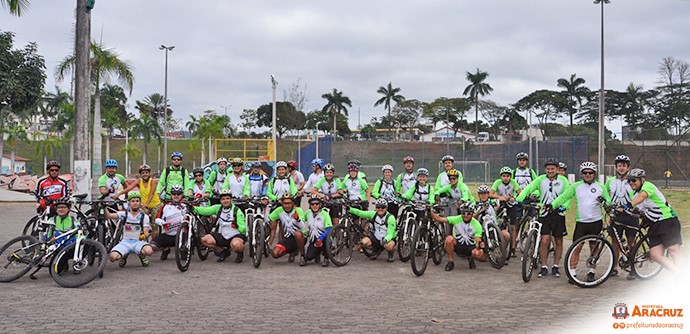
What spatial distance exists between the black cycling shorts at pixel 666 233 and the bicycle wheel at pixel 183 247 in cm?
667

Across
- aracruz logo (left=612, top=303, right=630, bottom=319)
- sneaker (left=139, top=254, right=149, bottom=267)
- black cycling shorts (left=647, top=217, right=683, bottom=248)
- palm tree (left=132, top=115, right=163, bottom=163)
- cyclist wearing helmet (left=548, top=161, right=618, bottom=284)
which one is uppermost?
palm tree (left=132, top=115, right=163, bottom=163)

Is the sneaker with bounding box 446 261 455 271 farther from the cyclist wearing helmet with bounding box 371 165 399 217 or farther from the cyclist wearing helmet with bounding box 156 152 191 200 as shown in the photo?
the cyclist wearing helmet with bounding box 156 152 191 200

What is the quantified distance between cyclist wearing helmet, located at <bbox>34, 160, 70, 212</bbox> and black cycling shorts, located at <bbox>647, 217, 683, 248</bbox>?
878 cm

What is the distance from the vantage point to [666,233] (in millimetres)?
8477

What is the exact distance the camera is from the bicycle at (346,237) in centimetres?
1052

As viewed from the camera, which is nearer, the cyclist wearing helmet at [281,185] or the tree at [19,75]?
the cyclist wearing helmet at [281,185]

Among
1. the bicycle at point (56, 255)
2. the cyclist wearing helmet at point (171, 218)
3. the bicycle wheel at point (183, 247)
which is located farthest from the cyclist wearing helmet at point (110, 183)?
the bicycle at point (56, 255)

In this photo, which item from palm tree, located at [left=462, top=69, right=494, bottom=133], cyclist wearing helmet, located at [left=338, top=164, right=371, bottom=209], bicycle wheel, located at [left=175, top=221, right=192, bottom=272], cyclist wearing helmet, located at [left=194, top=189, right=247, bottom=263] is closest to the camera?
bicycle wheel, located at [left=175, top=221, right=192, bottom=272]

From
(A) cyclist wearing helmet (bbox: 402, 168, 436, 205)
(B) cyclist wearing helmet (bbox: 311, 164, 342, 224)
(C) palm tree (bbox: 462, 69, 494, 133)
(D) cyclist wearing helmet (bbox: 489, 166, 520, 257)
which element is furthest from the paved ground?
(C) palm tree (bbox: 462, 69, 494, 133)

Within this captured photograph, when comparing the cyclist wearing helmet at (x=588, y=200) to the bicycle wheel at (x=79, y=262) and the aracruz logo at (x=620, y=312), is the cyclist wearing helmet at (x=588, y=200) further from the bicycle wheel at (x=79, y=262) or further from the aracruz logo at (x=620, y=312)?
the bicycle wheel at (x=79, y=262)

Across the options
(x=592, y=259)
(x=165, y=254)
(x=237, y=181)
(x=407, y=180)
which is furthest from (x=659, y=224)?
(x=165, y=254)

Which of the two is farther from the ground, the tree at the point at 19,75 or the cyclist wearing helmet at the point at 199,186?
the tree at the point at 19,75

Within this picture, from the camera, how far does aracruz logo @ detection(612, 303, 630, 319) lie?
6.82 meters

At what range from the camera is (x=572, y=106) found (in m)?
84.3
